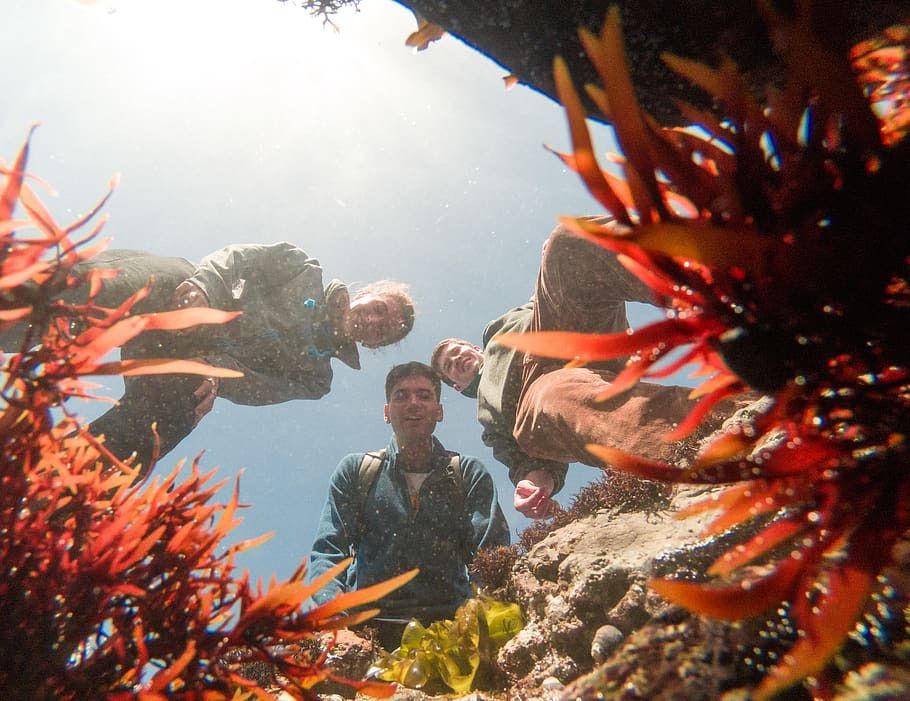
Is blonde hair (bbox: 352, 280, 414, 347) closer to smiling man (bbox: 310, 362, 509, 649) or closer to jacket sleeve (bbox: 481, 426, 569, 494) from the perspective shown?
smiling man (bbox: 310, 362, 509, 649)

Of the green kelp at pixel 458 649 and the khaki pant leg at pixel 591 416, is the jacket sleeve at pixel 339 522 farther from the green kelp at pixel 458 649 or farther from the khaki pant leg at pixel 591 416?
the khaki pant leg at pixel 591 416

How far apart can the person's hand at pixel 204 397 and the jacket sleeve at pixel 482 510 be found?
10.7 feet

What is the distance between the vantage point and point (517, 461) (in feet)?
17.4

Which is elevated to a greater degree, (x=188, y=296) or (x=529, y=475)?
(x=188, y=296)

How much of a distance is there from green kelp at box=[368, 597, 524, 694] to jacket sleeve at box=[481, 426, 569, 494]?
6.01 ft

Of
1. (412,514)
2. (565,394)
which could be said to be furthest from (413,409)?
(565,394)

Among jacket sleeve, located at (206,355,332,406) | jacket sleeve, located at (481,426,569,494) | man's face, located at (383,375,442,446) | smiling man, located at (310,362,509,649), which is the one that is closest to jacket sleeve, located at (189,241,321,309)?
jacket sleeve, located at (206,355,332,406)

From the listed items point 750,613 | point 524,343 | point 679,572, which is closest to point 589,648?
point 679,572

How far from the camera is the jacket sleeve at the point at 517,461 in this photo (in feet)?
16.8

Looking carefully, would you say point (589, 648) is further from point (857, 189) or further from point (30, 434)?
point (30, 434)

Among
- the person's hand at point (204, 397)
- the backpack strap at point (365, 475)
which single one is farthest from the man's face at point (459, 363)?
the person's hand at point (204, 397)

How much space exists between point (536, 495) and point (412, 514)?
161cm

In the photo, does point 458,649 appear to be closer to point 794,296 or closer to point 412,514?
point 412,514

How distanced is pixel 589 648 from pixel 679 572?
0.78 metres
